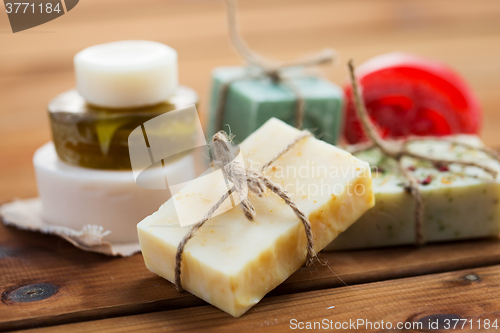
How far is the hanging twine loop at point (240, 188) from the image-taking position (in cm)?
82

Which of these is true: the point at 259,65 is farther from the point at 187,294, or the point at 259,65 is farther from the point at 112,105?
the point at 187,294

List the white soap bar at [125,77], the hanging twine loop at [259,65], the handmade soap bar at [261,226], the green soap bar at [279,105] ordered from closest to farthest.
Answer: the handmade soap bar at [261,226]
the white soap bar at [125,77]
the green soap bar at [279,105]
the hanging twine loop at [259,65]

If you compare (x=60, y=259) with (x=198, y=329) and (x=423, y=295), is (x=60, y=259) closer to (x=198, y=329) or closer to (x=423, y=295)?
(x=198, y=329)

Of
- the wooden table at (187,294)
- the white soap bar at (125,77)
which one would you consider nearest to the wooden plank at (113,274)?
the wooden table at (187,294)

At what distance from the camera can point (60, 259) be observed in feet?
3.21

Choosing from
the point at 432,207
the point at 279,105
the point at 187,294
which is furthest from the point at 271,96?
the point at 187,294

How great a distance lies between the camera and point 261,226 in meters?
0.82

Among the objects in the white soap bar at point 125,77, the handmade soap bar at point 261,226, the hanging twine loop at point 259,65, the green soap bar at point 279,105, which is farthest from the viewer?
the hanging twine loop at point 259,65

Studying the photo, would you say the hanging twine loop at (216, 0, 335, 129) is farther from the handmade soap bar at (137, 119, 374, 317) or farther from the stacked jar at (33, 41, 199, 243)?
the handmade soap bar at (137, 119, 374, 317)

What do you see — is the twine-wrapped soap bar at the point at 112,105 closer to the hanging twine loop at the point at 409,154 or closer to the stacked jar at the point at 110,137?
the stacked jar at the point at 110,137

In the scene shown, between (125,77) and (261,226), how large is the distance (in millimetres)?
396

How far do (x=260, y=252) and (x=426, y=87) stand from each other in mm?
780

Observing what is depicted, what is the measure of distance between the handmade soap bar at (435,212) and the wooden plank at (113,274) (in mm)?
23

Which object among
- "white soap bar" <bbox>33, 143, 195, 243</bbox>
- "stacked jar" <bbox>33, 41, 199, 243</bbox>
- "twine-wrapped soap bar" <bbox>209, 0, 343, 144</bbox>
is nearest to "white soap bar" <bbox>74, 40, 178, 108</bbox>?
"stacked jar" <bbox>33, 41, 199, 243</bbox>
